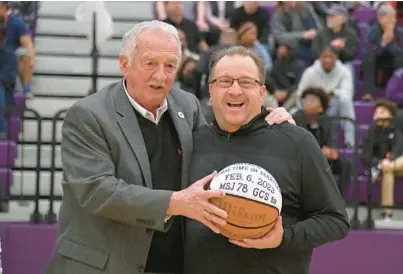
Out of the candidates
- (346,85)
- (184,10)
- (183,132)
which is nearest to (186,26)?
(184,10)

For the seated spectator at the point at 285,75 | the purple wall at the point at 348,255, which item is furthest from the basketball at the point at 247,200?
the seated spectator at the point at 285,75

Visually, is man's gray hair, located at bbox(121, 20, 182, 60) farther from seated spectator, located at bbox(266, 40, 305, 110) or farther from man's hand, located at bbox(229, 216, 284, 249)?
seated spectator, located at bbox(266, 40, 305, 110)

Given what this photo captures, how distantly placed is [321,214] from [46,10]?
9401mm

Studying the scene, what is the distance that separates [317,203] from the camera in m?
4.11

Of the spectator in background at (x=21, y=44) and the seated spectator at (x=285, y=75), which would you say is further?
the spectator in background at (x=21, y=44)

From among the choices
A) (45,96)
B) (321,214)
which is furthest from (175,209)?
(45,96)

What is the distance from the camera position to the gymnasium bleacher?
8203mm

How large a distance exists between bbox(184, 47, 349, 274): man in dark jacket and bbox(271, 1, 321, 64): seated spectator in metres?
7.88

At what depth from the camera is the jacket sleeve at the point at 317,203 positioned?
4031 millimetres

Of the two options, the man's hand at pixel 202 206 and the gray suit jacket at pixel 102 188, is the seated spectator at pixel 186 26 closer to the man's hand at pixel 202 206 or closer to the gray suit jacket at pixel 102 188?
the gray suit jacket at pixel 102 188

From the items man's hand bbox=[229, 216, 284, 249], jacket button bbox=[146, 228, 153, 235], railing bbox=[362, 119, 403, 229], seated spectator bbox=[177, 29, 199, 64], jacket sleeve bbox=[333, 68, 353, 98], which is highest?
seated spectator bbox=[177, 29, 199, 64]

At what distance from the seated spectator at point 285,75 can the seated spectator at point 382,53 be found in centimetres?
85

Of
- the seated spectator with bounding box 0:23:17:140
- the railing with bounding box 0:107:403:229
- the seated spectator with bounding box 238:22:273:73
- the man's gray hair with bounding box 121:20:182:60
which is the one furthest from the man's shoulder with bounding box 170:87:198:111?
the seated spectator with bounding box 238:22:273:73

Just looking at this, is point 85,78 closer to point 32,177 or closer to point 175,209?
point 32,177
